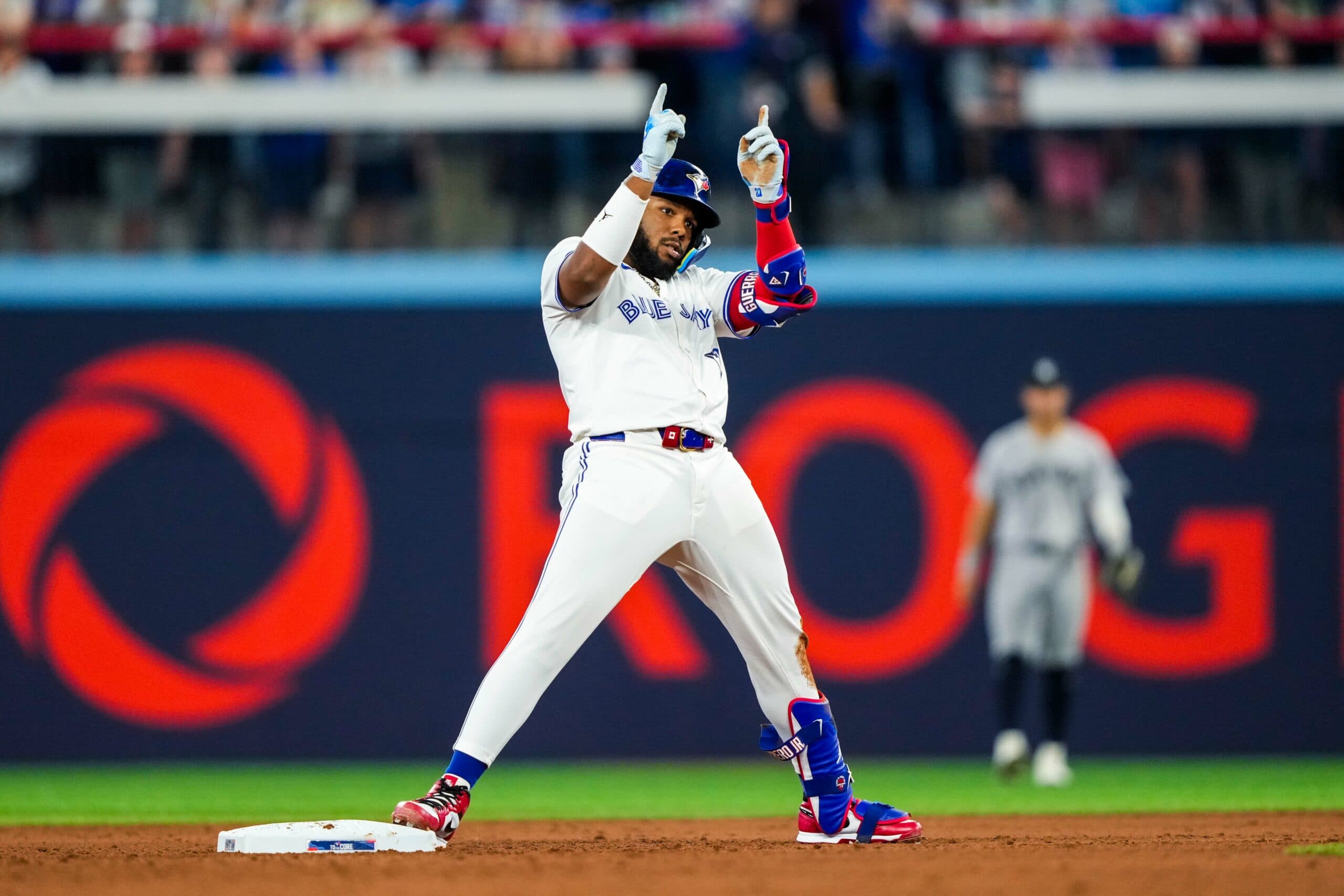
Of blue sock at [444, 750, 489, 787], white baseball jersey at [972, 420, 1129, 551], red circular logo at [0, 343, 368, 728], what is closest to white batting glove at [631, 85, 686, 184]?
blue sock at [444, 750, 489, 787]

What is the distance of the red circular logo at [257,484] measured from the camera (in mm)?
10648

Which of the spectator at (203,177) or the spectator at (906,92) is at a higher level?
the spectator at (906,92)

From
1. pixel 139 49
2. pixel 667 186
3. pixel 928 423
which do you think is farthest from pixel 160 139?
pixel 667 186

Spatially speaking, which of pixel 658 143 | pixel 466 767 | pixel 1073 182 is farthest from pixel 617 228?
pixel 1073 182

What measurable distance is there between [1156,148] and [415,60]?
15.5 feet

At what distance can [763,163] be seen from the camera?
5.84 meters

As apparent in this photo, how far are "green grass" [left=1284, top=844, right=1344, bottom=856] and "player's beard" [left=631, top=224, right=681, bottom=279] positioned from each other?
2.81 meters

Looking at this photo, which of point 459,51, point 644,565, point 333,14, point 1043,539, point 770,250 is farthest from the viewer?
point 333,14

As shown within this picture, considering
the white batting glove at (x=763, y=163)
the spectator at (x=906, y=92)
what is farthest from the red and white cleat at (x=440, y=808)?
the spectator at (x=906, y=92)

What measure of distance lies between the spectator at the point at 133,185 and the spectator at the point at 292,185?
2.21 feet

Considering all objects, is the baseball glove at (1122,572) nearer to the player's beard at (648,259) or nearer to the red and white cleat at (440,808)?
the player's beard at (648,259)

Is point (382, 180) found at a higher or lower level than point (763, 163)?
higher

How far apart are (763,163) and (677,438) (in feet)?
3.15

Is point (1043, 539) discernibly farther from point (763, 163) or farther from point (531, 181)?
point (763, 163)
